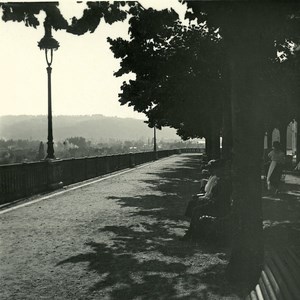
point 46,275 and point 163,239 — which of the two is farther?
point 163,239

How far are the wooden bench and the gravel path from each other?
4.02 feet

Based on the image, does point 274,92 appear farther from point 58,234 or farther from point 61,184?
point 58,234

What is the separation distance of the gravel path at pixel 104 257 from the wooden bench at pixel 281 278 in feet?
4.02

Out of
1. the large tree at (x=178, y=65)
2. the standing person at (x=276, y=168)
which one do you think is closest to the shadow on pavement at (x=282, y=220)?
the standing person at (x=276, y=168)

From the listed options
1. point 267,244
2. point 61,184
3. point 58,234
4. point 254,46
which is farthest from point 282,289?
point 61,184

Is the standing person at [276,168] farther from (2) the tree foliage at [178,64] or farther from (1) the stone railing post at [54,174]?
(1) the stone railing post at [54,174]

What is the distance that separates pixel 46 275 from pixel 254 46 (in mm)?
3865

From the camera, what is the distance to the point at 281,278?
3.01 m

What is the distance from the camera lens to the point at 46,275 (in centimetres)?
536

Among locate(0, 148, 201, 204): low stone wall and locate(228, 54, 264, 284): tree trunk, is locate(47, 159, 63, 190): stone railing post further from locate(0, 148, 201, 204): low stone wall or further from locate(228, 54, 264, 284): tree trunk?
locate(228, 54, 264, 284): tree trunk

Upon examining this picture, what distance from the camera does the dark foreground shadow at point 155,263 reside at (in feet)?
15.7

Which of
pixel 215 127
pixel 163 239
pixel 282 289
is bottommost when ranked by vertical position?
pixel 163 239

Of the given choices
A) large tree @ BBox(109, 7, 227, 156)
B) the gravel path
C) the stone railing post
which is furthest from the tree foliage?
the gravel path

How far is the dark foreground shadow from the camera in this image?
4777mm
